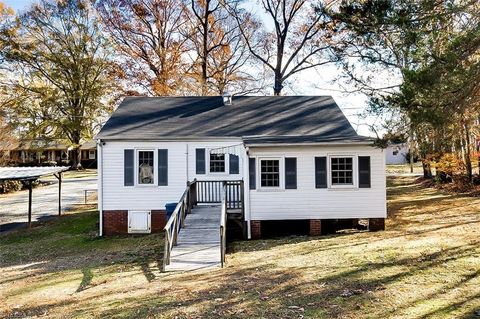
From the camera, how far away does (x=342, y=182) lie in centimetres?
1327

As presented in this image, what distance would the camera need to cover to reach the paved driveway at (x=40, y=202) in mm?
18812

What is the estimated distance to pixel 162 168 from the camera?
588 inches

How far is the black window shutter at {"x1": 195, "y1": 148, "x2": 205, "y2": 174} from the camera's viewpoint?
15109mm

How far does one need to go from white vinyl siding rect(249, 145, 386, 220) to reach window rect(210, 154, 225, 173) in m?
2.62

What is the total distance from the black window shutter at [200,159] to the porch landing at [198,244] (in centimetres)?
199

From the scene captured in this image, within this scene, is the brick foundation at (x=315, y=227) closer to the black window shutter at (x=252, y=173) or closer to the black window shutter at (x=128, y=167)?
the black window shutter at (x=252, y=173)

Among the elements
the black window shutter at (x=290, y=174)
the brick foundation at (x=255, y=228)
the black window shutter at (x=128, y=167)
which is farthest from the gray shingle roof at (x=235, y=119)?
the brick foundation at (x=255, y=228)

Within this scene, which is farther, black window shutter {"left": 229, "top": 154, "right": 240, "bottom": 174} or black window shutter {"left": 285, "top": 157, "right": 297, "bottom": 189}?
black window shutter {"left": 229, "top": 154, "right": 240, "bottom": 174}

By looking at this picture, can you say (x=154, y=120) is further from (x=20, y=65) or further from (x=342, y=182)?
(x=20, y=65)

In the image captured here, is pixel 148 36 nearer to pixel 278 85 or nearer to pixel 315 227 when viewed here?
pixel 278 85

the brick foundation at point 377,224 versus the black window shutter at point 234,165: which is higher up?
the black window shutter at point 234,165

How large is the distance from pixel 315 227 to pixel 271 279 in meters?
5.46

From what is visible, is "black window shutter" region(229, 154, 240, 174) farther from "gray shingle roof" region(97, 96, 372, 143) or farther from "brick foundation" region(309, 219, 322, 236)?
"brick foundation" region(309, 219, 322, 236)

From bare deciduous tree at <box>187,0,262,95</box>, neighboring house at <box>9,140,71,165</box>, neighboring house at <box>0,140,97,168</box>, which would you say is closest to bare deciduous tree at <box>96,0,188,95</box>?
bare deciduous tree at <box>187,0,262,95</box>
